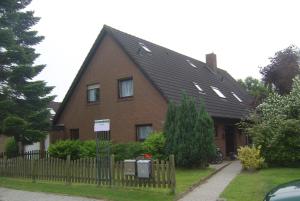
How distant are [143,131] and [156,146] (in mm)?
4238

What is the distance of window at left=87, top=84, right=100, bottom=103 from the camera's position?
26.7 metres

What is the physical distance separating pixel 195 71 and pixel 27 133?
12.6 m

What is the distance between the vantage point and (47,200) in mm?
13102

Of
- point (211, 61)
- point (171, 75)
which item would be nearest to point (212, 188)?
point (171, 75)

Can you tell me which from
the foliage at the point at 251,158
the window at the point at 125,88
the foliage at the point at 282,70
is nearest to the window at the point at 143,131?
the window at the point at 125,88

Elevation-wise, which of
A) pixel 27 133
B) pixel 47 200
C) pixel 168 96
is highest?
pixel 168 96

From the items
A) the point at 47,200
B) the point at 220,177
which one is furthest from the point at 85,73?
the point at 47,200

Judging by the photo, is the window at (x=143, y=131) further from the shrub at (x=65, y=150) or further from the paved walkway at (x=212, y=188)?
the paved walkway at (x=212, y=188)

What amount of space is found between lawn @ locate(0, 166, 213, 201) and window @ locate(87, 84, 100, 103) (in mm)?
9432

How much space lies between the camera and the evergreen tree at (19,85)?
2245 cm

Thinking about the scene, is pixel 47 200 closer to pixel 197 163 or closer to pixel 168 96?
pixel 197 163

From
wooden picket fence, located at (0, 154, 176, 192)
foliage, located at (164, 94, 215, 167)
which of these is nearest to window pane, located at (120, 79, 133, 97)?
foliage, located at (164, 94, 215, 167)

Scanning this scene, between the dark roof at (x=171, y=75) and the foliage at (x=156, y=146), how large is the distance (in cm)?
309

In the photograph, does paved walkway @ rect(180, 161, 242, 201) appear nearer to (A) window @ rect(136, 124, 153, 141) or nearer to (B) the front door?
(A) window @ rect(136, 124, 153, 141)
